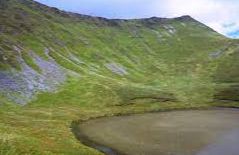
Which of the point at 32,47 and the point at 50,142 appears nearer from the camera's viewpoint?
the point at 50,142

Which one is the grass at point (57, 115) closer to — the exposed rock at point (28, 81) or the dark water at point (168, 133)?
the exposed rock at point (28, 81)

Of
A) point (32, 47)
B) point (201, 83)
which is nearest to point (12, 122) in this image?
point (32, 47)

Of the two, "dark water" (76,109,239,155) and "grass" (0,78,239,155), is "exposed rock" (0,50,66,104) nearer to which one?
"grass" (0,78,239,155)

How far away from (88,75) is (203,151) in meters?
114

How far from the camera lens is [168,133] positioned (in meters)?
85.2

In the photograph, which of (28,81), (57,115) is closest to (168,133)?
(57,115)

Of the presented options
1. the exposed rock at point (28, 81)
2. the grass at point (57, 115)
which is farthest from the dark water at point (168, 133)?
the exposed rock at point (28, 81)

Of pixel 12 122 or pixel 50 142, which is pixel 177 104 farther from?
pixel 50 142

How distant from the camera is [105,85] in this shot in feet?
525

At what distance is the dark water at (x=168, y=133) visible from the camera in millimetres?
67500

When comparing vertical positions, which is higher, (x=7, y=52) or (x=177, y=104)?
(x=7, y=52)

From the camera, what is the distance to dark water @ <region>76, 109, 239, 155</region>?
6750 cm

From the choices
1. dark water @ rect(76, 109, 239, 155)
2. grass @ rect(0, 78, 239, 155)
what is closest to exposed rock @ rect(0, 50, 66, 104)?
grass @ rect(0, 78, 239, 155)

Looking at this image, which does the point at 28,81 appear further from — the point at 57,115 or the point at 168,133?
the point at 168,133
